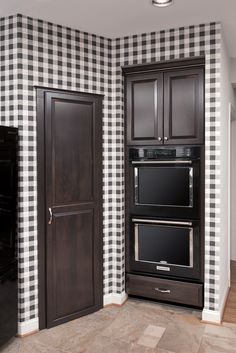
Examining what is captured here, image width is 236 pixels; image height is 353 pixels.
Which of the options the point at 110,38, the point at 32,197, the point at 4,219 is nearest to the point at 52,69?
the point at 110,38

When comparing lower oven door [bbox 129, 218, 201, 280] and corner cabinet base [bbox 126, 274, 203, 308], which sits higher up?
lower oven door [bbox 129, 218, 201, 280]

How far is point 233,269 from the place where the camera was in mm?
4531

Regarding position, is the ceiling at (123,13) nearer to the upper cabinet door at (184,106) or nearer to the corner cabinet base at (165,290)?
the upper cabinet door at (184,106)

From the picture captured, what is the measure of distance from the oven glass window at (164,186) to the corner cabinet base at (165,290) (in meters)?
0.72

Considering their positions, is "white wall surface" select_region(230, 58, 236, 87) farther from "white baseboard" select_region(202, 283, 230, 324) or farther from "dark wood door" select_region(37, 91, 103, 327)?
"white baseboard" select_region(202, 283, 230, 324)

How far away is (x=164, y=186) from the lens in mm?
3211

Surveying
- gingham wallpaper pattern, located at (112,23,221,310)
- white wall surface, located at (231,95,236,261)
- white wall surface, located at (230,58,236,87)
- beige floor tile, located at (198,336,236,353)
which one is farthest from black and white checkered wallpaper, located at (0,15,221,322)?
white wall surface, located at (231,95,236,261)

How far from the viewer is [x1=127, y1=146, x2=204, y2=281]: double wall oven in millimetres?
3119

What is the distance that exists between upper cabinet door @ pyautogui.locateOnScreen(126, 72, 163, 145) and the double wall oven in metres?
0.11

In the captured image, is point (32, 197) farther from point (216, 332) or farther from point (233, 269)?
point (233, 269)

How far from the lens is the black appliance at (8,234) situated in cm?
251

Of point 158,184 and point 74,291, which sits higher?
point 158,184

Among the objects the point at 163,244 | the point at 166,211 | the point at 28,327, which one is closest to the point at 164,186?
the point at 166,211

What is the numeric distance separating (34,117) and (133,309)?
1.96 m
